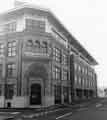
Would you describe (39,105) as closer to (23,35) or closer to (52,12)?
(23,35)

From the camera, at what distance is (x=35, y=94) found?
30.4 metres

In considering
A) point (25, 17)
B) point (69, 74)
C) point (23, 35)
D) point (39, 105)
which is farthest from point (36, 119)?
point (69, 74)

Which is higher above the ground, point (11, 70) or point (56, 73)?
point (11, 70)

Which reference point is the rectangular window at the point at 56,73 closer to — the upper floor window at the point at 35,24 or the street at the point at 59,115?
the upper floor window at the point at 35,24

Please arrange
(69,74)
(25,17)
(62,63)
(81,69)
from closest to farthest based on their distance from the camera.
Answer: (25,17)
(62,63)
(69,74)
(81,69)

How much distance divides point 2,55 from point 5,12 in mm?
8363

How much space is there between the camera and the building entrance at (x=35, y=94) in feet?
98.8

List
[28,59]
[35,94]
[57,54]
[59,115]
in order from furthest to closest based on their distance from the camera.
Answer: [57,54], [35,94], [28,59], [59,115]

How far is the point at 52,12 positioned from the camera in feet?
109

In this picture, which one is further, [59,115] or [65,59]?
[65,59]

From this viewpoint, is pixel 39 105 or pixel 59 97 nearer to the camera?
pixel 39 105

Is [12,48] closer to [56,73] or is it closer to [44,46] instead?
[44,46]

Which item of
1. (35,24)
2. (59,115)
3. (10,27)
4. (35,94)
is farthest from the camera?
(10,27)

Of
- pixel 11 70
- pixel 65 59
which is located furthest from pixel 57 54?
pixel 11 70
